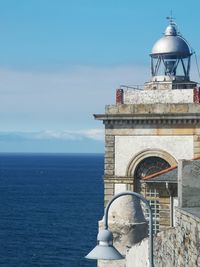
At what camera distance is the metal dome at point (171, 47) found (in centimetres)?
3158

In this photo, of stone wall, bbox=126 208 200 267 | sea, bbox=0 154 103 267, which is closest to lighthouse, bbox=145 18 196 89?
stone wall, bbox=126 208 200 267

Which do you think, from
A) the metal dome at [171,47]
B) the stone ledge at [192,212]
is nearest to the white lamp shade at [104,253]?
the stone ledge at [192,212]

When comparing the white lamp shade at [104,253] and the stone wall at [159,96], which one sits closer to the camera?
the white lamp shade at [104,253]

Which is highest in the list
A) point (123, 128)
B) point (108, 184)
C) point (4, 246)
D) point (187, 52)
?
point (187, 52)

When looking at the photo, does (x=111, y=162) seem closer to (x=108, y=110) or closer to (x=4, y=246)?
(x=108, y=110)

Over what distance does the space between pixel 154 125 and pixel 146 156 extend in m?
1.38

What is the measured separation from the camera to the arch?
3016 centimetres

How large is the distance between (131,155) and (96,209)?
74703 millimetres

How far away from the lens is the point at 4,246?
71250 mm

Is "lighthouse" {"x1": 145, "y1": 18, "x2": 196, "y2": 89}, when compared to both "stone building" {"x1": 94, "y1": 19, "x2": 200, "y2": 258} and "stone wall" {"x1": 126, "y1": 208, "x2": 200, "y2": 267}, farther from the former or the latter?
"stone wall" {"x1": 126, "y1": 208, "x2": 200, "y2": 267}

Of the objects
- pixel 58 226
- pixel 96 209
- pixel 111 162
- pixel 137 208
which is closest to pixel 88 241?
pixel 58 226

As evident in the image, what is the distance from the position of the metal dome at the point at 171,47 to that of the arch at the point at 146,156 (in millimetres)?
4417

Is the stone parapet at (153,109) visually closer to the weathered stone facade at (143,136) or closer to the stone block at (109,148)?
the weathered stone facade at (143,136)

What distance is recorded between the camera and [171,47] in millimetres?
31594
